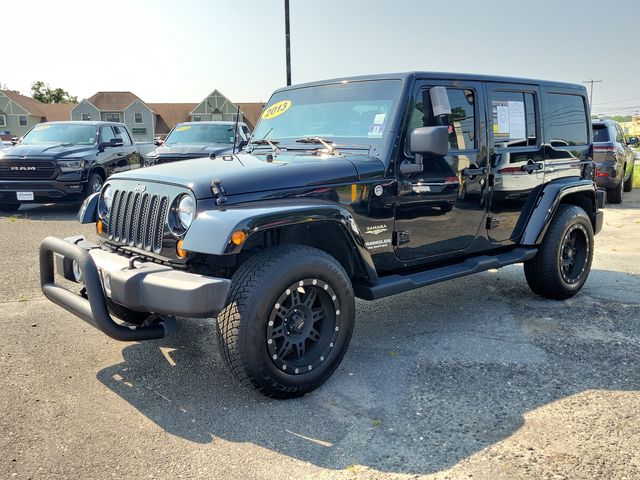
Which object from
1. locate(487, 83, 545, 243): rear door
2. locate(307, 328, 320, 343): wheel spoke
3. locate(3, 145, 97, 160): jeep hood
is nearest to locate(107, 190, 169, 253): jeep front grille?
locate(307, 328, 320, 343): wheel spoke

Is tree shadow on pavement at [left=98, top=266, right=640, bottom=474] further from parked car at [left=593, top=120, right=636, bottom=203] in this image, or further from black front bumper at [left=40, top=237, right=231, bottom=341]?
parked car at [left=593, top=120, right=636, bottom=203]

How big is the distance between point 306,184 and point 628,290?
3.92m

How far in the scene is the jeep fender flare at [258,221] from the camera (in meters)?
2.84

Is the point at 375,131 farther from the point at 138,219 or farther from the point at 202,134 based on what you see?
the point at 202,134

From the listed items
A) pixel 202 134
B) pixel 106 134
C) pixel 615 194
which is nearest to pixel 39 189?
pixel 106 134

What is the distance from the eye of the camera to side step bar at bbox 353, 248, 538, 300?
3688 millimetres

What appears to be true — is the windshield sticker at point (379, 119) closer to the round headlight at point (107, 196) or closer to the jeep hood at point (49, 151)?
the round headlight at point (107, 196)

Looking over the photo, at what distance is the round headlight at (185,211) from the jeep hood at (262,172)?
0.08 meters

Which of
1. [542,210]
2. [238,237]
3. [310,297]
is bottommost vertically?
[310,297]

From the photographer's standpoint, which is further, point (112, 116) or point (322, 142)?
point (112, 116)

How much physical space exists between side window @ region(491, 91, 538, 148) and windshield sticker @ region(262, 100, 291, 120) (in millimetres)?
1697

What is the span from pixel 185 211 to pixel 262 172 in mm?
516

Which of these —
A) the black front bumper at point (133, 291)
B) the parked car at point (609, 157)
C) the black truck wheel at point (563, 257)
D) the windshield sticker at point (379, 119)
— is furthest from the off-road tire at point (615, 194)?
the black front bumper at point (133, 291)

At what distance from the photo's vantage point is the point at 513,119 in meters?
4.77
